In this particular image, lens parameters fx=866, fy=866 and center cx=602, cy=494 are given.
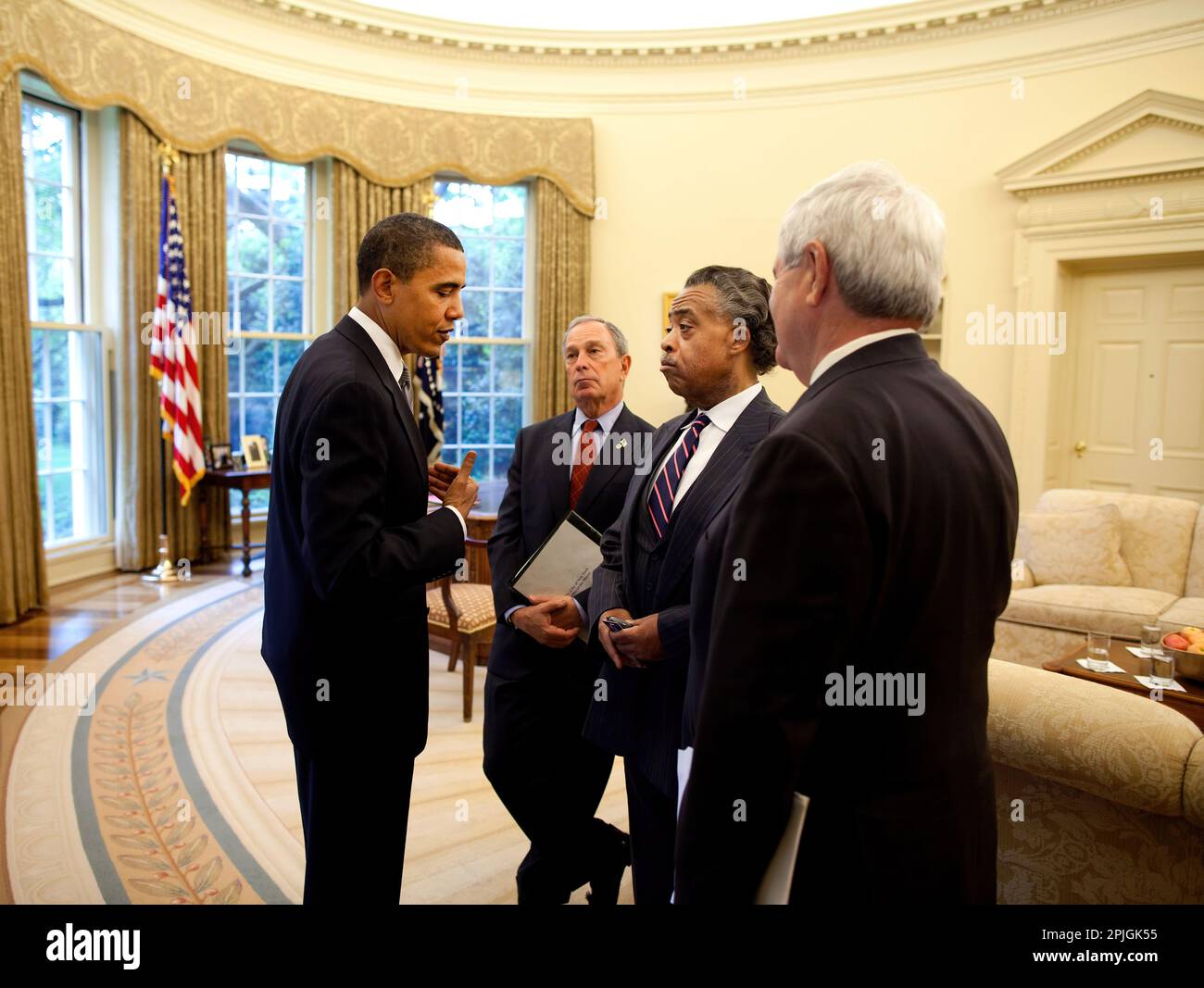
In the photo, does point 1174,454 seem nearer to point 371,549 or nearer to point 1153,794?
point 1153,794

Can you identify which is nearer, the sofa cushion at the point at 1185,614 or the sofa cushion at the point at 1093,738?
the sofa cushion at the point at 1093,738

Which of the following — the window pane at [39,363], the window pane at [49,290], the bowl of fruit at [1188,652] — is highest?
the window pane at [49,290]

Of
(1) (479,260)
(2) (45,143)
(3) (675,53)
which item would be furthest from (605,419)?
(3) (675,53)

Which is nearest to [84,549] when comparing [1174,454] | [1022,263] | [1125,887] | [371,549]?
[371,549]

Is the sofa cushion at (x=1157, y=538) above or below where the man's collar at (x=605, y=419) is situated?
below

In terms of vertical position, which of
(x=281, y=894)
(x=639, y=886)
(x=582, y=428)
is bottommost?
(x=281, y=894)

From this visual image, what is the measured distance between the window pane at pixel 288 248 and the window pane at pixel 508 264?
1.94 metres

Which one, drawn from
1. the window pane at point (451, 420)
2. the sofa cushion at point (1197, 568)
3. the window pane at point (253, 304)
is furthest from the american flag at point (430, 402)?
the sofa cushion at point (1197, 568)

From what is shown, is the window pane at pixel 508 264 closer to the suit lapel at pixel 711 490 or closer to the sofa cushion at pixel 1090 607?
the sofa cushion at pixel 1090 607

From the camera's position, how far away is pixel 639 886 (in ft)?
6.69

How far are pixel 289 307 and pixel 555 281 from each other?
2601mm

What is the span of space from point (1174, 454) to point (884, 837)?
7.20m

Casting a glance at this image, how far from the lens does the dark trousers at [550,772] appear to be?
2455mm
